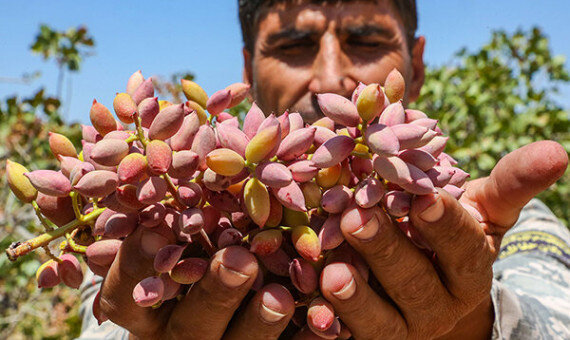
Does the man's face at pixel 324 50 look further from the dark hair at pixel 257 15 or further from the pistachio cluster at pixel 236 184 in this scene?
the pistachio cluster at pixel 236 184

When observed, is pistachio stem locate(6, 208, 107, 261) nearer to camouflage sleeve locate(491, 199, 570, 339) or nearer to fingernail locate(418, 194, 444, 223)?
fingernail locate(418, 194, 444, 223)

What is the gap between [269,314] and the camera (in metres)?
0.87

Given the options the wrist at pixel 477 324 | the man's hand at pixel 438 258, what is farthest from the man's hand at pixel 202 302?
the wrist at pixel 477 324

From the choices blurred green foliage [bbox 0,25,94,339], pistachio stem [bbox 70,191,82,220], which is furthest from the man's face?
blurred green foliage [bbox 0,25,94,339]

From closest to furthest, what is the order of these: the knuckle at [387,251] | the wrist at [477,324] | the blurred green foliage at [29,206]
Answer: the knuckle at [387,251], the wrist at [477,324], the blurred green foliage at [29,206]

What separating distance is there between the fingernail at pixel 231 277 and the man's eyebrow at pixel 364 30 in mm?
1311

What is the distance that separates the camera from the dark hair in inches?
84.5

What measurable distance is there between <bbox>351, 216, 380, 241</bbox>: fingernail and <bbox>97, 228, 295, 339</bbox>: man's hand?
0.17 metres

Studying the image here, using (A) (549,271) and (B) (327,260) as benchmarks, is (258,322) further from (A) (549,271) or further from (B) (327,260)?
(A) (549,271)

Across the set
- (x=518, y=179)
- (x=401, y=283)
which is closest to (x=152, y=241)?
(x=401, y=283)

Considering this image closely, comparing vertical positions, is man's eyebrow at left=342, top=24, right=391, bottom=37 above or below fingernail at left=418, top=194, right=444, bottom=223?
above

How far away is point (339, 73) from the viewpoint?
180cm

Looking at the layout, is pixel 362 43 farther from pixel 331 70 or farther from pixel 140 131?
pixel 140 131

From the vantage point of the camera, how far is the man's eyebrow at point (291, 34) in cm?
192
